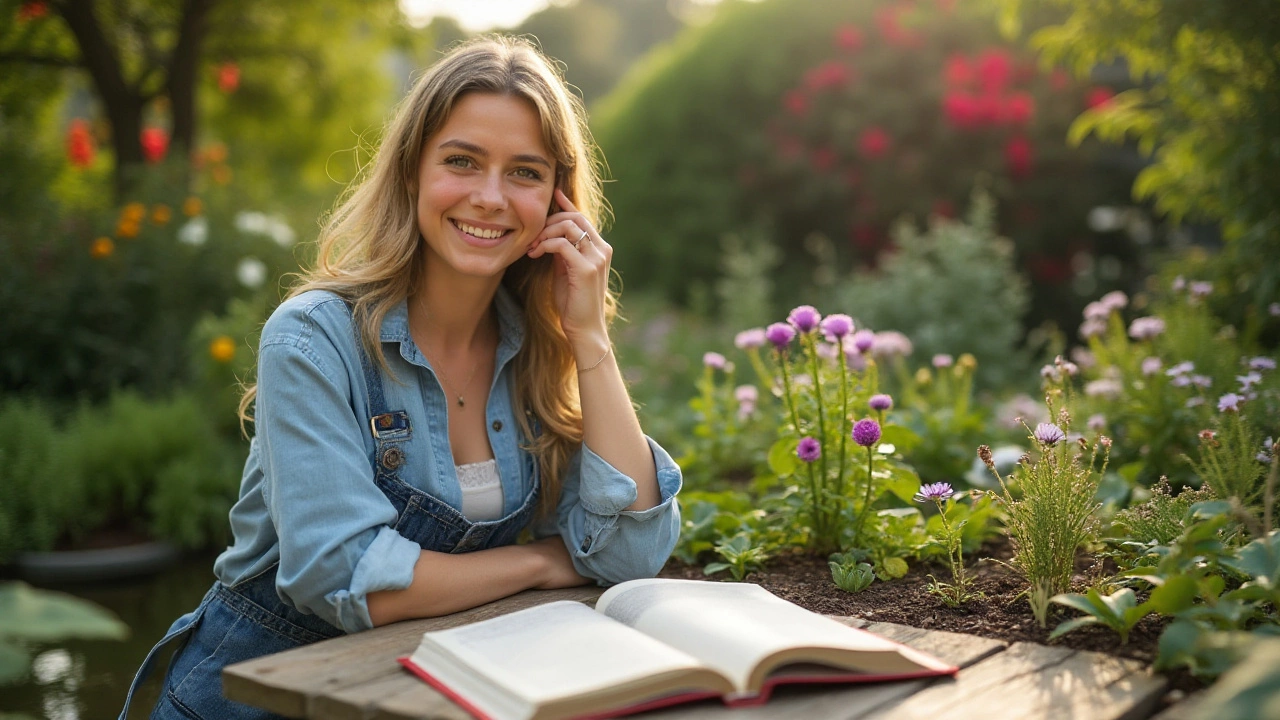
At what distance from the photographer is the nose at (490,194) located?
2244 mm

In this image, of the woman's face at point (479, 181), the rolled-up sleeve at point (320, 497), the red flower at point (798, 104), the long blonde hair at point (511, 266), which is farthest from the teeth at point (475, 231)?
the red flower at point (798, 104)

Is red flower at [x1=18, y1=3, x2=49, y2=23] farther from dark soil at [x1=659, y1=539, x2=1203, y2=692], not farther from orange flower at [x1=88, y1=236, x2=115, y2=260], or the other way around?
dark soil at [x1=659, y1=539, x2=1203, y2=692]

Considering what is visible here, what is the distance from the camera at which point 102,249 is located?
5.58 meters

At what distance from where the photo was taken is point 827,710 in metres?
1.53

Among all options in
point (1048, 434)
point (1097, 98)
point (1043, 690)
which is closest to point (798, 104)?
point (1097, 98)

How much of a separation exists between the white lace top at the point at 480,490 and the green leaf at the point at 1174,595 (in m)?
1.33

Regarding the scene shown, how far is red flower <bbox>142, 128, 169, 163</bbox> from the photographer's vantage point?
802 centimetres

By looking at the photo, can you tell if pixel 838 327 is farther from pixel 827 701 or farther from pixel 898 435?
pixel 827 701

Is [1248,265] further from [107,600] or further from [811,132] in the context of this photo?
[811,132]

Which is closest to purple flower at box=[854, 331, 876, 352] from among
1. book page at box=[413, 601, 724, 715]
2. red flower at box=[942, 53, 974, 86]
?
book page at box=[413, 601, 724, 715]

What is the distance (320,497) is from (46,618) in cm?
80

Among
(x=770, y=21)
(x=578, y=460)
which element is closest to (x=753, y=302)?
(x=770, y=21)

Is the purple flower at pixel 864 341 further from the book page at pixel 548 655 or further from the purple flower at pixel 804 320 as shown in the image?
the book page at pixel 548 655

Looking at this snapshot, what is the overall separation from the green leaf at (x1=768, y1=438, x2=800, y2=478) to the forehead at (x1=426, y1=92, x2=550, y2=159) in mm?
1012
